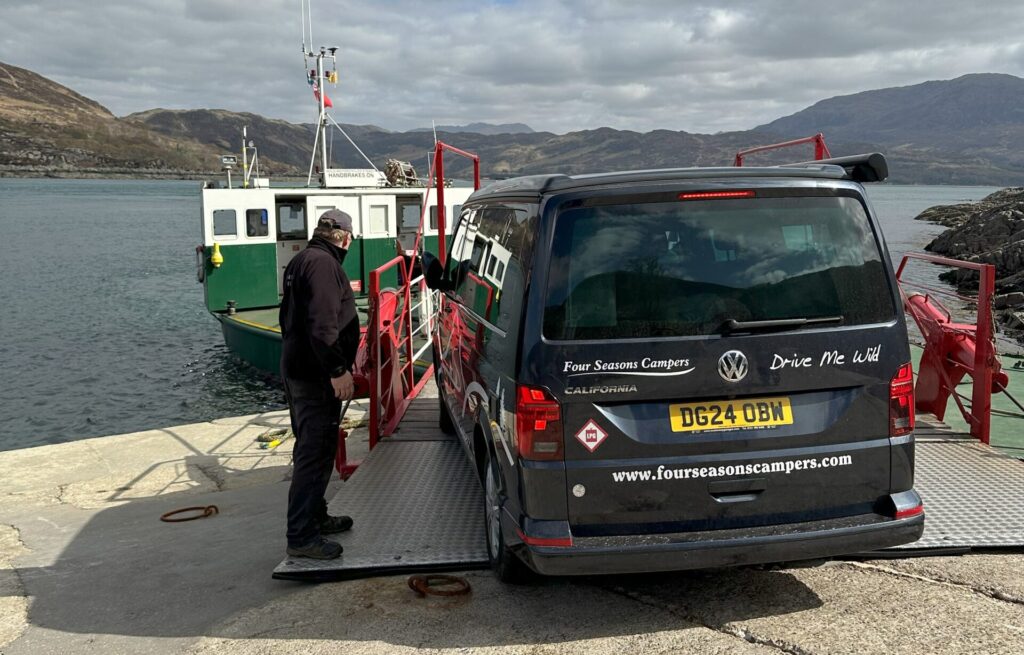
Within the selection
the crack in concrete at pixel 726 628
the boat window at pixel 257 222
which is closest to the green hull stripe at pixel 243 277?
the boat window at pixel 257 222

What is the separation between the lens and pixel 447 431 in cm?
718

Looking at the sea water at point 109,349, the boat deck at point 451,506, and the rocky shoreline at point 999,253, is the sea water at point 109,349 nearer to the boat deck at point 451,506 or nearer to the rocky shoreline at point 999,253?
the rocky shoreline at point 999,253

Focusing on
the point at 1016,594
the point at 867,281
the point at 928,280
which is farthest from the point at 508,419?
the point at 928,280

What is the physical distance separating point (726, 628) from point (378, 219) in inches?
591

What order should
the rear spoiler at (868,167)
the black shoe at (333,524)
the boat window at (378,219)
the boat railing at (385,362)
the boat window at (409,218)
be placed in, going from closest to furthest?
the rear spoiler at (868,167) < the black shoe at (333,524) < the boat railing at (385,362) < the boat window at (378,219) < the boat window at (409,218)

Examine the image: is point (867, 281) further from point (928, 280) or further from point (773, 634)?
point (928, 280)

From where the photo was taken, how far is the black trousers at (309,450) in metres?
4.52

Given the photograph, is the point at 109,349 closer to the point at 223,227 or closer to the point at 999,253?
the point at 223,227

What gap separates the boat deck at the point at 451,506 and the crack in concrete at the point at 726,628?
825 mm

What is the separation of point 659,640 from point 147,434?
23.6 feet

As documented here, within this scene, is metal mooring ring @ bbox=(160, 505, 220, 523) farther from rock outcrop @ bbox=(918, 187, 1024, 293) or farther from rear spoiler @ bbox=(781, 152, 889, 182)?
rock outcrop @ bbox=(918, 187, 1024, 293)

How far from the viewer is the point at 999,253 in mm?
28609

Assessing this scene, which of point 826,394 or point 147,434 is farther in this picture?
point 147,434

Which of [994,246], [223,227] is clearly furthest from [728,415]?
[994,246]
